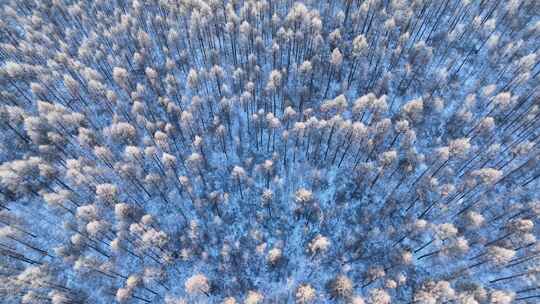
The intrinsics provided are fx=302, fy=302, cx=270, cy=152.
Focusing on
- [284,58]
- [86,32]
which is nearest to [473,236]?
[284,58]

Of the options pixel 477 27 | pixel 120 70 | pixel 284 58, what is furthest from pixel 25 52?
pixel 477 27

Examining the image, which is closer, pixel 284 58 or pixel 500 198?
pixel 500 198

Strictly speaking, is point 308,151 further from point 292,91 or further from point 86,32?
point 86,32

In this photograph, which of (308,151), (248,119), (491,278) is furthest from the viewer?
(248,119)

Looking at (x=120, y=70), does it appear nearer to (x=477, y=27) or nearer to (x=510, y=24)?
Answer: (x=477, y=27)

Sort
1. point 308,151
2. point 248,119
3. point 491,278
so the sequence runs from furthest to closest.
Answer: point 248,119
point 308,151
point 491,278

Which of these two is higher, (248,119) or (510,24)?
(510,24)

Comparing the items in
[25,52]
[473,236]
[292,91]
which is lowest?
[473,236]
